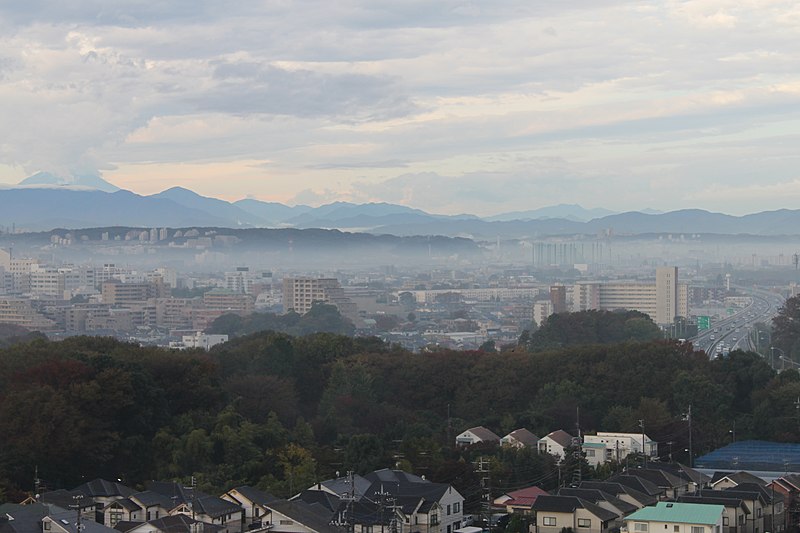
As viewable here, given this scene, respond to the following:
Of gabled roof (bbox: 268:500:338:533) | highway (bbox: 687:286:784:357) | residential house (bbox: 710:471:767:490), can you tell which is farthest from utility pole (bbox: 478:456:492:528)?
highway (bbox: 687:286:784:357)

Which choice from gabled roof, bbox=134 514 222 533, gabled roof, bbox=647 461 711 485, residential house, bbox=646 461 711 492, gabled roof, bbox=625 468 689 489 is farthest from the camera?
gabled roof, bbox=647 461 711 485

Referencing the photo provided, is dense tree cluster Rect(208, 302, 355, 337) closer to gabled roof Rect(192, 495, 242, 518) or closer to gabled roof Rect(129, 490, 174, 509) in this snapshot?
gabled roof Rect(129, 490, 174, 509)

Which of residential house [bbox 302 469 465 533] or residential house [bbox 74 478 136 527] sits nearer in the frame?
residential house [bbox 302 469 465 533]

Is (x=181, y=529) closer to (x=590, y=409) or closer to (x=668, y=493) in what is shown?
(x=668, y=493)

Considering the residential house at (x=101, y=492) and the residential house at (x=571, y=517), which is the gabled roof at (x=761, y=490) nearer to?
the residential house at (x=571, y=517)

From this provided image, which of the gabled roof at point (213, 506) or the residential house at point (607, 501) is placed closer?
the gabled roof at point (213, 506)

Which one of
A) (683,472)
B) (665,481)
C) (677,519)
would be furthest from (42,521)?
(683,472)

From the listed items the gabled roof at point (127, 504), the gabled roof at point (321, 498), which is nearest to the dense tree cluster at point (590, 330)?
the gabled roof at point (321, 498)

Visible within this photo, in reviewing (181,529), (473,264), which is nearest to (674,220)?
(473,264)
